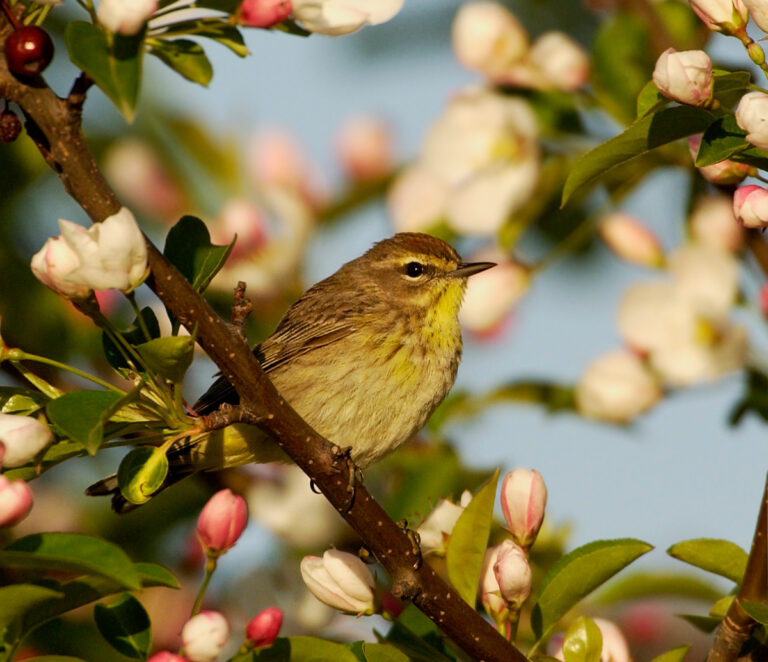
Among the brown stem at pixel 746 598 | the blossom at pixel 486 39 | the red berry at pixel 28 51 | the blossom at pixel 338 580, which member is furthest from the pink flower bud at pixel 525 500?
the blossom at pixel 486 39

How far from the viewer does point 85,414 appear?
2.58 meters

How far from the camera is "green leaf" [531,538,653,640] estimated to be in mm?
3182

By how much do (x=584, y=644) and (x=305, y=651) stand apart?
30.2 inches

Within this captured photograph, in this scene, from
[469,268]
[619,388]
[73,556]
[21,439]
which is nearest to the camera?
[73,556]

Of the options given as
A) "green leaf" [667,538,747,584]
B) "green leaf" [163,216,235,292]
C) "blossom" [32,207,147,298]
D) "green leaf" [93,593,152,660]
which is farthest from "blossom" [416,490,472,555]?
"blossom" [32,207,147,298]

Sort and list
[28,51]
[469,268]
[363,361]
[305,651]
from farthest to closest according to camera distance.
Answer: [469,268], [363,361], [305,651], [28,51]

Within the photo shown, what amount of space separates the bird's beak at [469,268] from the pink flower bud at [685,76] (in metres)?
2.56

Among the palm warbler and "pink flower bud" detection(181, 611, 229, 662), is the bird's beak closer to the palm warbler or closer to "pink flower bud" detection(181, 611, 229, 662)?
the palm warbler

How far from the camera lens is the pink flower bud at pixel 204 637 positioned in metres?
2.81

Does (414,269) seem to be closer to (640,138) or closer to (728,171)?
(728,171)

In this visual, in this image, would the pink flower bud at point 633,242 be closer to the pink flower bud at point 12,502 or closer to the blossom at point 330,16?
the blossom at point 330,16

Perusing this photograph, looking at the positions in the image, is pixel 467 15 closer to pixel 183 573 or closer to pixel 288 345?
pixel 288 345

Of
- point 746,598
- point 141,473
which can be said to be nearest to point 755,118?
point 746,598

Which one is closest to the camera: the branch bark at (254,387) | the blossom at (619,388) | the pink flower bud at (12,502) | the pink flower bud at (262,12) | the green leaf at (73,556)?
the green leaf at (73,556)
